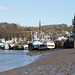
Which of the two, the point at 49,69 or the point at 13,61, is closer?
the point at 49,69

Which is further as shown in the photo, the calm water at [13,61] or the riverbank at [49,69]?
the calm water at [13,61]

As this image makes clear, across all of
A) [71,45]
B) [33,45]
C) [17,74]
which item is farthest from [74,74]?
[33,45]

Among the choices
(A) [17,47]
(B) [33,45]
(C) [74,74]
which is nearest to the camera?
(C) [74,74]

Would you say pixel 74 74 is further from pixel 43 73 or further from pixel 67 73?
pixel 43 73

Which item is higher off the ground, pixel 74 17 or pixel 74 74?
pixel 74 17

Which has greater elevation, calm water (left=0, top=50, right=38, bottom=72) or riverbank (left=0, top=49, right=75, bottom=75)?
riverbank (left=0, top=49, right=75, bottom=75)

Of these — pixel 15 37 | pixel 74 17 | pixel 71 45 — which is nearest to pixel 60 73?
pixel 71 45

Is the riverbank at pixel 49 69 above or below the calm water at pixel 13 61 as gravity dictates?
above

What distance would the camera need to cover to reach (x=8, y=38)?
653 feet

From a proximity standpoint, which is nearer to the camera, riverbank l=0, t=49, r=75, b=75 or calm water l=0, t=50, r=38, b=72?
riverbank l=0, t=49, r=75, b=75

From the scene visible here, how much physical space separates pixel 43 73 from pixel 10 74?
8.64 feet

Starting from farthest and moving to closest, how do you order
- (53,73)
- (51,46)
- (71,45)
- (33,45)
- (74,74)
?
(33,45) < (51,46) < (71,45) < (53,73) < (74,74)

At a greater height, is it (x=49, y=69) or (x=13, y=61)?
(x=49, y=69)

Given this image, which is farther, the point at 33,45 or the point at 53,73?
the point at 33,45
